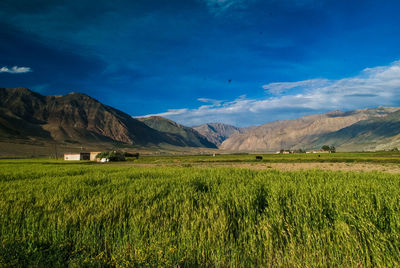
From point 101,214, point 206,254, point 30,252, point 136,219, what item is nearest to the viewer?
point 30,252

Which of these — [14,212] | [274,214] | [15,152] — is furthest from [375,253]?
[15,152]

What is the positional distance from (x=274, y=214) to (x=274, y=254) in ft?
4.17

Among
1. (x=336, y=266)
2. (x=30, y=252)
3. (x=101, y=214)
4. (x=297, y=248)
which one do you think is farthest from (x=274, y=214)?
(x=30, y=252)

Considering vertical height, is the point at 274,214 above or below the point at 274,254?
above

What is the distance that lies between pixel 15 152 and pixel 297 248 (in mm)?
178165

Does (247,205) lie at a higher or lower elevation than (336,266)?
higher

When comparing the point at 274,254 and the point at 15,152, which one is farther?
the point at 15,152

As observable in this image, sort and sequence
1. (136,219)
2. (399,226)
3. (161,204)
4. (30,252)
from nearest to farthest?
(30,252) < (399,226) < (136,219) < (161,204)

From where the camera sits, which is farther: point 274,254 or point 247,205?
point 247,205

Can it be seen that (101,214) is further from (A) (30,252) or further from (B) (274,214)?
(B) (274,214)

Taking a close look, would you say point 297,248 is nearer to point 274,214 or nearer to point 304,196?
point 274,214

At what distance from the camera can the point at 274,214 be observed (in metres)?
5.13

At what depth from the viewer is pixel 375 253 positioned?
3.55m

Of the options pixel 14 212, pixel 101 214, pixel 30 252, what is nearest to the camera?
pixel 30 252
